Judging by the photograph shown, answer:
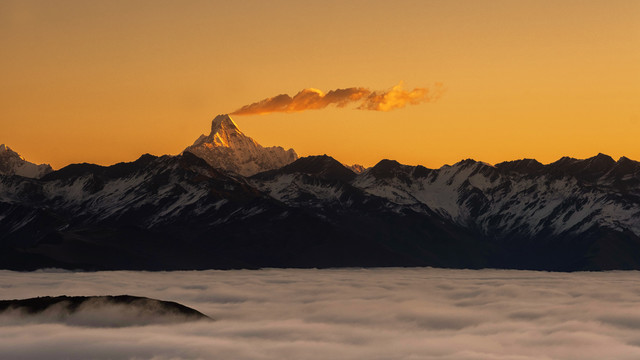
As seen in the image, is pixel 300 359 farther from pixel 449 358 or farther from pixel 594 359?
pixel 594 359

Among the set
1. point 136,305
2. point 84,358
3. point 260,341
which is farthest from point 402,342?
point 136,305

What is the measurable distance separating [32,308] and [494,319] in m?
95.1

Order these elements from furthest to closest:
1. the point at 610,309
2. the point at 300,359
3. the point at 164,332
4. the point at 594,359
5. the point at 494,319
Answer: the point at 610,309, the point at 494,319, the point at 164,332, the point at 300,359, the point at 594,359

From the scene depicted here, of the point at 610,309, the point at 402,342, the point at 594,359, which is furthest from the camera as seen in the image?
the point at 610,309

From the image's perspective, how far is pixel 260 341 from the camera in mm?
148125

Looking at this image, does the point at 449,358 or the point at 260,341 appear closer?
the point at 449,358

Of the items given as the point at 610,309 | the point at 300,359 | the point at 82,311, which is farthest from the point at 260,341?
the point at 610,309

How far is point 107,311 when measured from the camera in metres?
181

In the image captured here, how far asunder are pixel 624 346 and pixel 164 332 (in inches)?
2873

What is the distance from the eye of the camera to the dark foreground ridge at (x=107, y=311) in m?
174

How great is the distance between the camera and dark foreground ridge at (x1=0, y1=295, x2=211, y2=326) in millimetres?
173788

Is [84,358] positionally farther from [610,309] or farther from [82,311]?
[610,309]

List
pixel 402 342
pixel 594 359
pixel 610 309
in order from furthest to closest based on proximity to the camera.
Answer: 1. pixel 610 309
2. pixel 402 342
3. pixel 594 359

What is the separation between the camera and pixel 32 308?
7603 inches
